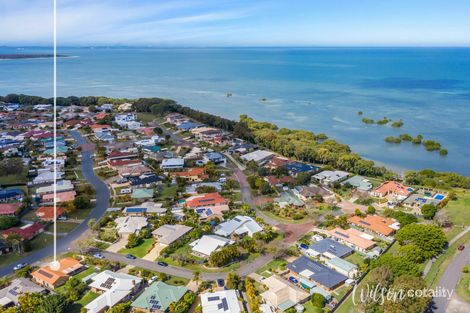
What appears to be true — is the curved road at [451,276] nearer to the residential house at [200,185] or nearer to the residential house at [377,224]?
the residential house at [377,224]

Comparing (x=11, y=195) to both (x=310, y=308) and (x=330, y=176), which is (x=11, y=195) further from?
(x=330, y=176)

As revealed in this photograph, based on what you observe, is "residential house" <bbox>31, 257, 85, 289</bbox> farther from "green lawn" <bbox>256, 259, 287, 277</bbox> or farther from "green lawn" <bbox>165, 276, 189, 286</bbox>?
"green lawn" <bbox>256, 259, 287, 277</bbox>

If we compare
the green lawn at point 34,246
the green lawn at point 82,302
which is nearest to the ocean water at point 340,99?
the green lawn at point 82,302

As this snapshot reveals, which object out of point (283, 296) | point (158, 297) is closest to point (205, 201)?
point (158, 297)

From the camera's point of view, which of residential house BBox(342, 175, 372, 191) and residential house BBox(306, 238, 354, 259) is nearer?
residential house BBox(306, 238, 354, 259)

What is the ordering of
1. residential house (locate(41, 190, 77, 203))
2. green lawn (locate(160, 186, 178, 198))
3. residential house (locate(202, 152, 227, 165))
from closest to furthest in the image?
residential house (locate(41, 190, 77, 203)), green lawn (locate(160, 186, 178, 198)), residential house (locate(202, 152, 227, 165))

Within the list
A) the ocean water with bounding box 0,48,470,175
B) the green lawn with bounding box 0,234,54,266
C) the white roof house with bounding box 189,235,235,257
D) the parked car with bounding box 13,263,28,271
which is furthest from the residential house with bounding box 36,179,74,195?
the ocean water with bounding box 0,48,470,175

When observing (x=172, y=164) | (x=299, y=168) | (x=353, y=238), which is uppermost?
(x=299, y=168)
